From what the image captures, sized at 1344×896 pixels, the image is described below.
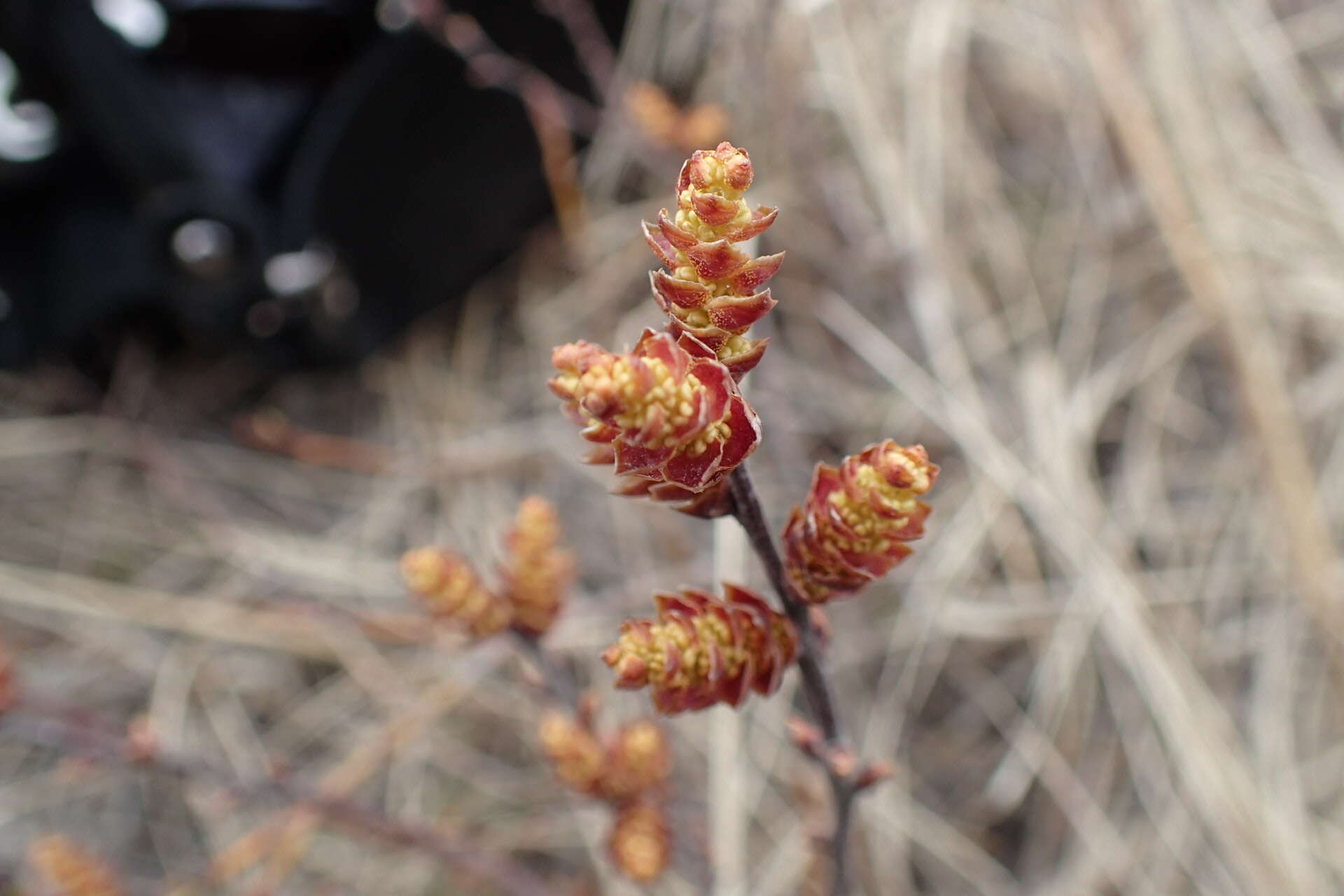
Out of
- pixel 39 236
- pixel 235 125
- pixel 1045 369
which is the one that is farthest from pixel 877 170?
pixel 39 236

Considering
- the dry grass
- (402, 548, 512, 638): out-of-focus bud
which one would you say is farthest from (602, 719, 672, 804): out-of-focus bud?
the dry grass

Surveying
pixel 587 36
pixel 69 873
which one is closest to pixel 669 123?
pixel 587 36

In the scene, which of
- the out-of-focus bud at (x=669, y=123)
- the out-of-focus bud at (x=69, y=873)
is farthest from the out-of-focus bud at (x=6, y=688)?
the out-of-focus bud at (x=669, y=123)

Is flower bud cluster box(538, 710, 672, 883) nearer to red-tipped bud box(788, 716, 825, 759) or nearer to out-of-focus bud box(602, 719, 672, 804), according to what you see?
out-of-focus bud box(602, 719, 672, 804)

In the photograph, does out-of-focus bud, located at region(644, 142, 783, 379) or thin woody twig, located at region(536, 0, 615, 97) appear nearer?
out-of-focus bud, located at region(644, 142, 783, 379)

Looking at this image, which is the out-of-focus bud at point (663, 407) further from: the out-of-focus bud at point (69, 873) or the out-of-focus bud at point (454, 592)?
the out-of-focus bud at point (69, 873)

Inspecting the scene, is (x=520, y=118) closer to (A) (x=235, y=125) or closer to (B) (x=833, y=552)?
(A) (x=235, y=125)
